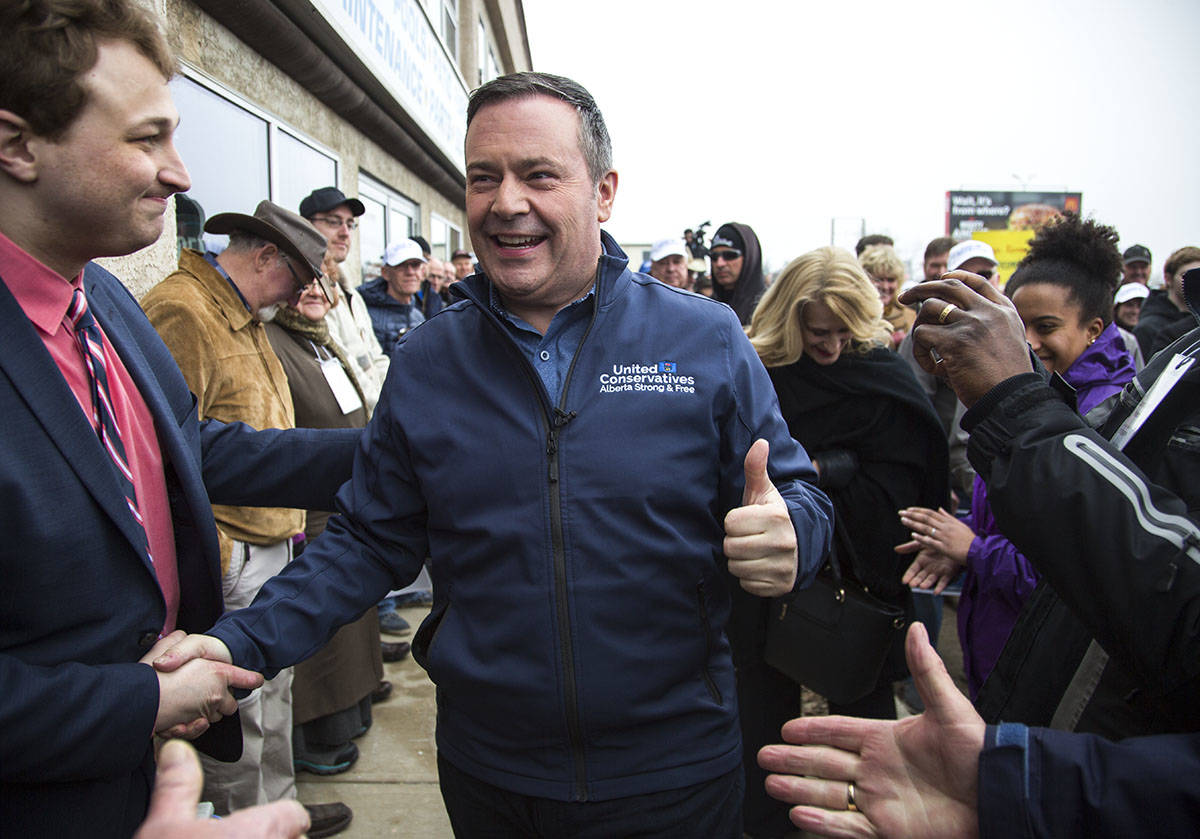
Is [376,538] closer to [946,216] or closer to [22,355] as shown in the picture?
[22,355]

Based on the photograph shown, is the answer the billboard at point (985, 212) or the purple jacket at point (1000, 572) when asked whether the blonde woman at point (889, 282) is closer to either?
the purple jacket at point (1000, 572)

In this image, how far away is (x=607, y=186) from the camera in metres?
1.81

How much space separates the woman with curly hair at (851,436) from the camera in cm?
289

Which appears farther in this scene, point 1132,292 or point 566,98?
point 1132,292

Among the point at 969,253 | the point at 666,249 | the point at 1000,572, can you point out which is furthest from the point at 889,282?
the point at 1000,572

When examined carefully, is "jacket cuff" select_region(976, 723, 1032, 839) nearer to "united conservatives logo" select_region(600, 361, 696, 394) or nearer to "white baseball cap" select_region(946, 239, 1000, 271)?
"united conservatives logo" select_region(600, 361, 696, 394)

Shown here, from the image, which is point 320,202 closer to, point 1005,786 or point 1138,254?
point 1005,786

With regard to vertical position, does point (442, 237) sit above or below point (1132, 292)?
above

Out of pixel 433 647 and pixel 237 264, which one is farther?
pixel 237 264

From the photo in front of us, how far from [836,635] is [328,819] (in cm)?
211

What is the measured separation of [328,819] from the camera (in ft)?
9.88

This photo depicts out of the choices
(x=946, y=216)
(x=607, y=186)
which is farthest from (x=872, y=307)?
(x=946, y=216)

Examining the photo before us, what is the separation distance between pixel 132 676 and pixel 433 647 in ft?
1.77

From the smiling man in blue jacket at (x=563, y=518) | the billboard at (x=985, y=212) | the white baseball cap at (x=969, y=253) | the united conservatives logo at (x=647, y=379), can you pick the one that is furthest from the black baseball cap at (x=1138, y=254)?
the billboard at (x=985, y=212)
